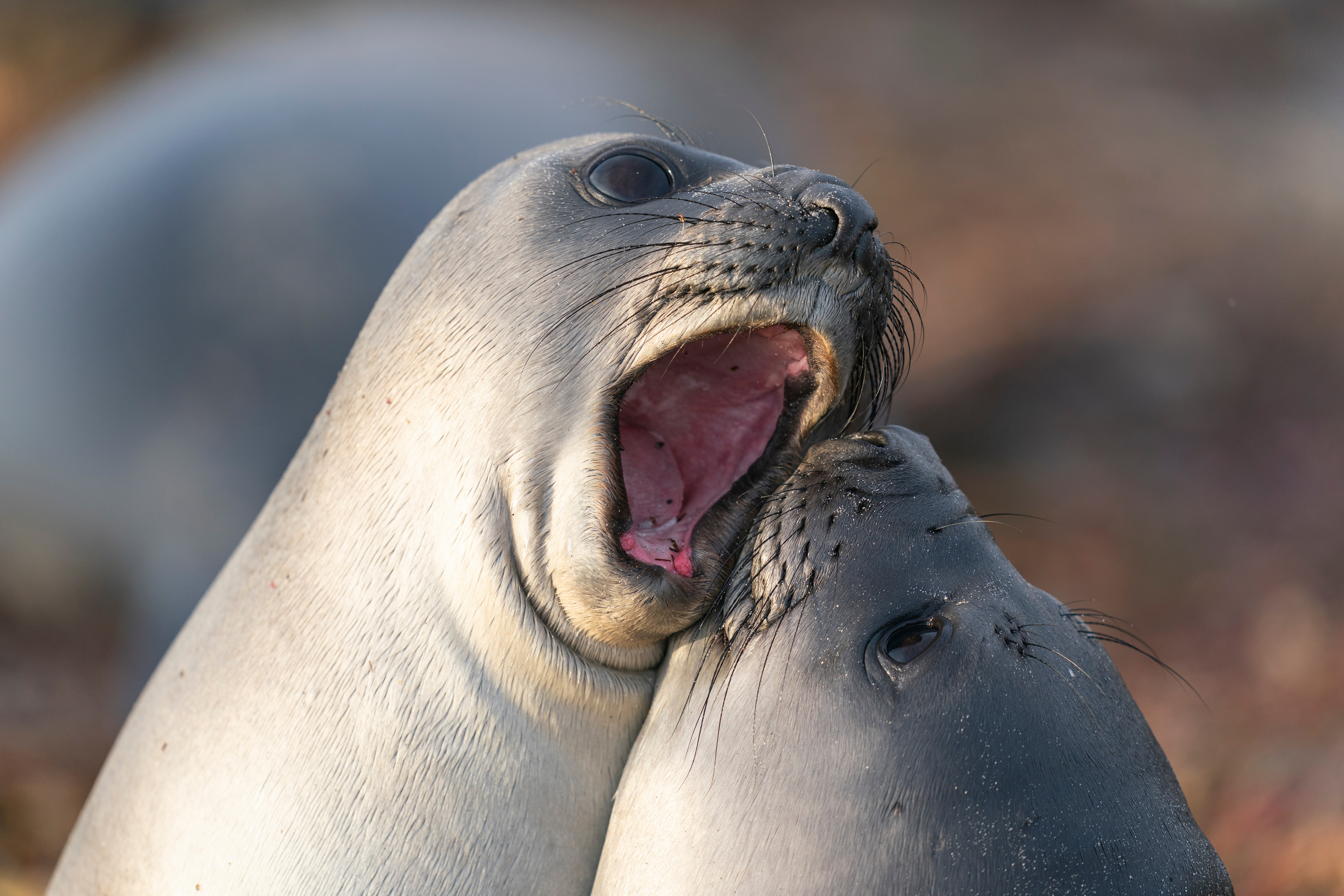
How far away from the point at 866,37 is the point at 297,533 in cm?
902

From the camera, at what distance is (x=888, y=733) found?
170cm

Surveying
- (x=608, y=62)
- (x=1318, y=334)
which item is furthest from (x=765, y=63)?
(x=1318, y=334)

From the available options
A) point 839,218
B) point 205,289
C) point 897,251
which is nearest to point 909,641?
point 839,218

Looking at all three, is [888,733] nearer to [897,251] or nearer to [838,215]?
[838,215]

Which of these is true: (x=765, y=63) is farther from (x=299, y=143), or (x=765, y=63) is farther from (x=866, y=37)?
(x=299, y=143)

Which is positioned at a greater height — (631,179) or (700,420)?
(631,179)

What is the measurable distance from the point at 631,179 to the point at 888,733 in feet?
3.53

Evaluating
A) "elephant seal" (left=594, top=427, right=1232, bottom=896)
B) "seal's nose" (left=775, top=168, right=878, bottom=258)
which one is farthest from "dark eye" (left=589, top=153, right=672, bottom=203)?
"elephant seal" (left=594, top=427, right=1232, bottom=896)

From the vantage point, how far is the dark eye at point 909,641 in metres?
1.78

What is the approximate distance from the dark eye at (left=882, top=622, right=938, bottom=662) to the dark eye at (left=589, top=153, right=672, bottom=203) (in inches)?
34.8

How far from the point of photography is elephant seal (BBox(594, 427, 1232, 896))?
163 cm

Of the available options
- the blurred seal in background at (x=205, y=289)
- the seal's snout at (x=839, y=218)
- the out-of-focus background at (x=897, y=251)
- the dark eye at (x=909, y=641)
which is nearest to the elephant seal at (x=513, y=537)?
the seal's snout at (x=839, y=218)

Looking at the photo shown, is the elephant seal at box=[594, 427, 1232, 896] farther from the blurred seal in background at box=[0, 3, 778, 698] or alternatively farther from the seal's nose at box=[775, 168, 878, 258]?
the blurred seal in background at box=[0, 3, 778, 698]

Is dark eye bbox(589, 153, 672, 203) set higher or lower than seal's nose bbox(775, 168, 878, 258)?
higher
